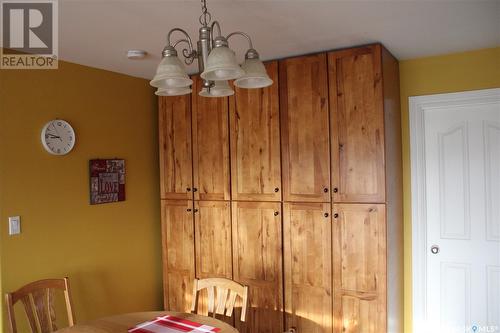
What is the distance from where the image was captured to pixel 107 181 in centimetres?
324

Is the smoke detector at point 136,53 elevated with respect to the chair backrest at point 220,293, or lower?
elevated

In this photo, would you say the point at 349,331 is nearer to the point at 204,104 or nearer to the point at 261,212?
the point at 261,212

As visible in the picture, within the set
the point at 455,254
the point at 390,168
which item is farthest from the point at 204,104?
the point at 455,254

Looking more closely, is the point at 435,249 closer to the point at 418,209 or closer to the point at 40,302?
the point at 418,209

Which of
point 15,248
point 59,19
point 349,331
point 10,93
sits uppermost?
point 59,19

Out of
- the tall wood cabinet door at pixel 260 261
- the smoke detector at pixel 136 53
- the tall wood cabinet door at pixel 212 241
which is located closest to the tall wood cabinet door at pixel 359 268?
the tall wood cabinet door at pixel 260 261

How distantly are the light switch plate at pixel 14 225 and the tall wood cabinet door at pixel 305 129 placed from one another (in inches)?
71.6

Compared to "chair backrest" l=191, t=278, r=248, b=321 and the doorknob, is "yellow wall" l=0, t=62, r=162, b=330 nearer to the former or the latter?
"chair backrest" l=191, t=278, r=248, b=321

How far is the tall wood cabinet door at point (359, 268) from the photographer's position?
2.62 m

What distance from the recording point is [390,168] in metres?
2.74

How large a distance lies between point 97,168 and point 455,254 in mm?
2830

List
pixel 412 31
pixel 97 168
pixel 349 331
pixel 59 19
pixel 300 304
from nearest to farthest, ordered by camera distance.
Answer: pixel 59 19, pixel 412 31, pixel 349 331, pixel 300 304, pixel 97 168

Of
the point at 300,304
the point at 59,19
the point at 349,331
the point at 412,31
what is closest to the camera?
the point at 59,19

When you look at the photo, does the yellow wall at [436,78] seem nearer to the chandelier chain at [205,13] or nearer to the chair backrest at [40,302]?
the chandelier chain at [205,13]
